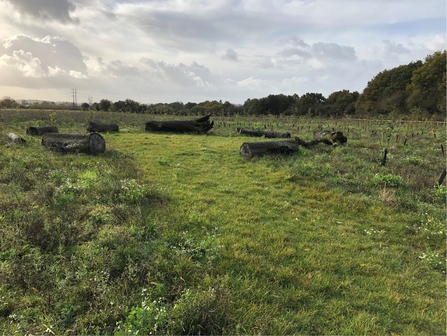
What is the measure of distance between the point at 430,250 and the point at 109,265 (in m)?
4.55

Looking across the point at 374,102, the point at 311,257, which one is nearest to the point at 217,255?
the point at 311,257

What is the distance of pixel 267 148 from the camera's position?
32.7ft

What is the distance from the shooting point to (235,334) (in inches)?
93.4

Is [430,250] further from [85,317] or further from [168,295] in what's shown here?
[85,317]

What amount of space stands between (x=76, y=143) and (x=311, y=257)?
859cm

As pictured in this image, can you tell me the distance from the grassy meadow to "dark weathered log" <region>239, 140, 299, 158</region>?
9.00 ft

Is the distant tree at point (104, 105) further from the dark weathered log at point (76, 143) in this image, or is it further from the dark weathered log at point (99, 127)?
the dark weathered log at point (76, 143)

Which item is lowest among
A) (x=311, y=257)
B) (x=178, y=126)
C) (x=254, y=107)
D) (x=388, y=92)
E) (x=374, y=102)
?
(x=311, y=257)

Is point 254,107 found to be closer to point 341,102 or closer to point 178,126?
point 341,102

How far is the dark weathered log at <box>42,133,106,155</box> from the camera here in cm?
920

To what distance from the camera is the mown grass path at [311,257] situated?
2.67 meters

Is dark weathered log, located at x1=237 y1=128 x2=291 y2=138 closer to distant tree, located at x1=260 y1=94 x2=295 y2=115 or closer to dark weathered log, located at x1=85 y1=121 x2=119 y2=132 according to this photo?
dark weathered log, located at x1=85 y1=121 x2=119 y2=132

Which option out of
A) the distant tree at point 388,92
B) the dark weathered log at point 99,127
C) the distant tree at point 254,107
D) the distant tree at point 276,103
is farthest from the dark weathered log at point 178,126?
the distant tree at point 276,103

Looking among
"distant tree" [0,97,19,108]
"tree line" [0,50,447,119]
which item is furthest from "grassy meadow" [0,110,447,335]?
"distant tree" [0,97,19,108]
